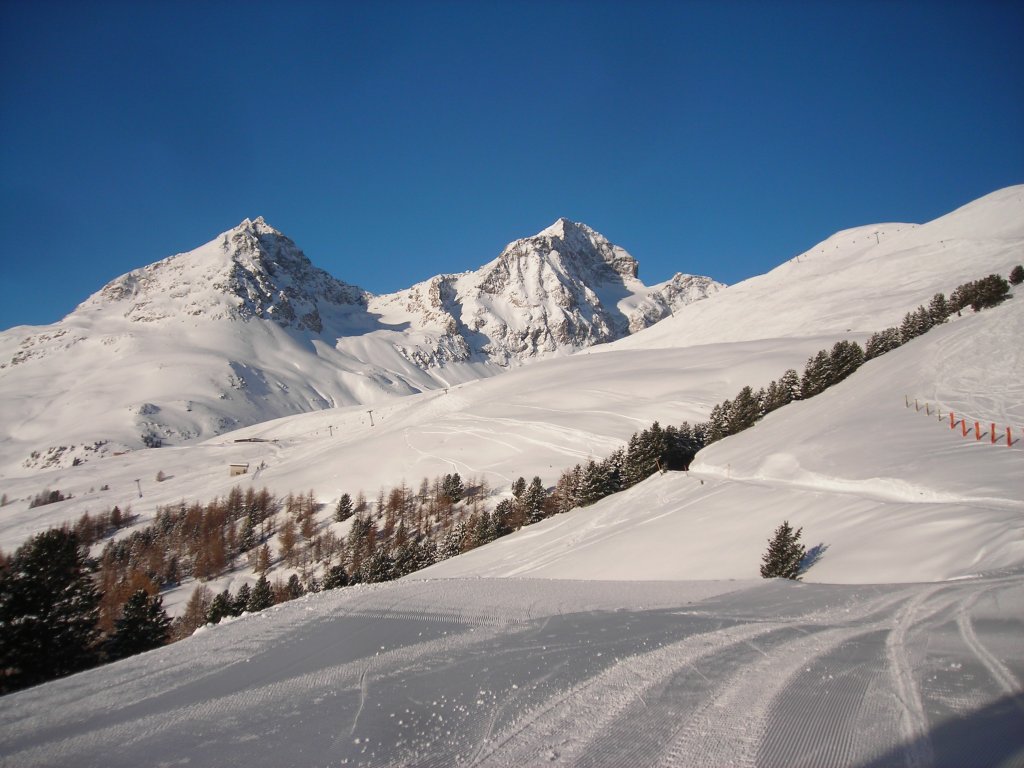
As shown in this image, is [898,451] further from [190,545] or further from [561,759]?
[190,545]

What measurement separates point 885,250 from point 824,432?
111064 mm

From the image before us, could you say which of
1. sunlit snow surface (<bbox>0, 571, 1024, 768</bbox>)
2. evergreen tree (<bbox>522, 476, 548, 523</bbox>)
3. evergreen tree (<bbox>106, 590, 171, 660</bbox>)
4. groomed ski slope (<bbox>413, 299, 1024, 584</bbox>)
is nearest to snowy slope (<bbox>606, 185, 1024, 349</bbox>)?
groomed ski slope (<bbox>413, 299, 1024, 584</bbox>)

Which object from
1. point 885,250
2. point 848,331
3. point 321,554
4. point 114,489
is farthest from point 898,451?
point 885,250

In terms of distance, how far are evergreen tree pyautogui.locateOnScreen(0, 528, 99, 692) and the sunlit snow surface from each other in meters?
14.0

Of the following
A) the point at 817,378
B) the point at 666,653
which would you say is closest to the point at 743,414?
the point at 817,378

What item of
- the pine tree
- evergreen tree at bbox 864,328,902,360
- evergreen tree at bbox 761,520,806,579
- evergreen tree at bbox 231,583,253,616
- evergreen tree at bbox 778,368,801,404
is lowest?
the pine tree

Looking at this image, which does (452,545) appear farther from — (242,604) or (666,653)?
(666,653)

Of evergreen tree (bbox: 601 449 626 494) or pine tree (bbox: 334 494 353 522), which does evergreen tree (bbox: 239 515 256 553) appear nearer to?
pine tree (bbox: 334 494 353 522)

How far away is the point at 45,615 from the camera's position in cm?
1672

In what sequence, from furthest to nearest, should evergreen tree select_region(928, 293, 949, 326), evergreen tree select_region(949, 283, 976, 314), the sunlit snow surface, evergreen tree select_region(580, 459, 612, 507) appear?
evergreen tree select_region(928, 293, 949, 326), evergreen tree select_region(949, 283, 976, 314), evergreen tree select_region(580, 459, 612, 507), the sunlit snow surface

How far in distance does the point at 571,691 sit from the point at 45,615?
1975cm

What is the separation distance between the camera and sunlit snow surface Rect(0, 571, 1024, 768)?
3764mm

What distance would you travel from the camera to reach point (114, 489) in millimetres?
89062

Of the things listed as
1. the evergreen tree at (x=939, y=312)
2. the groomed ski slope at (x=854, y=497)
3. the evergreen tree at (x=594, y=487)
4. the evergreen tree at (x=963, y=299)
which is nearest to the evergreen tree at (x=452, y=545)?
the evergreen tree at (x=594, y=487)
